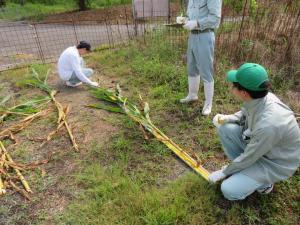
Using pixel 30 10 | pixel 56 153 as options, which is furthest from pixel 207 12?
pixel 30 10

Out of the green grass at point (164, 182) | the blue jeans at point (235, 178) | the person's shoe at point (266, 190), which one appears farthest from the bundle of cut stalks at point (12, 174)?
the person's shoe at point (266, 190)

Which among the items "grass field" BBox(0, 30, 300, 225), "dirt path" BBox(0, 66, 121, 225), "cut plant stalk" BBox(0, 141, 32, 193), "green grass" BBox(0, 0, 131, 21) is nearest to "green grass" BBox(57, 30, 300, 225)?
"grass field" BBox(0, 30, 300, 225)

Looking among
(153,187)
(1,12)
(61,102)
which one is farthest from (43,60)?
(1,12)

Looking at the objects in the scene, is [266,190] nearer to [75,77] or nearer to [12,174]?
[12,174]

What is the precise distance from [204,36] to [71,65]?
2080 mm

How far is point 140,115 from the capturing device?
340 centimetres

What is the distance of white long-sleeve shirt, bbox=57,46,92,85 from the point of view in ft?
13.8

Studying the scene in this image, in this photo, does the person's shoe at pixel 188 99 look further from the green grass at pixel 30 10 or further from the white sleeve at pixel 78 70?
the green grass at pixel 30 10

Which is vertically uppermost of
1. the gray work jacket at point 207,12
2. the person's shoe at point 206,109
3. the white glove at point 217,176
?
the gray work jacket at point 207,12

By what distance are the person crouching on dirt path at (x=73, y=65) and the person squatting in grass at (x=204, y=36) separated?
1.53m

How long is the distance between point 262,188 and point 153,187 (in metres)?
0.86

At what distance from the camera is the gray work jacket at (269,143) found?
188cm

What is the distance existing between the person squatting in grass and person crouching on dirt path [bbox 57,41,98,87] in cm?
153

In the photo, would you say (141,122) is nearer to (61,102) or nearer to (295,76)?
(61,102)
